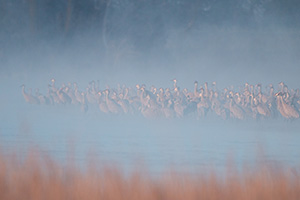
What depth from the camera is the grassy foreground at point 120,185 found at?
4.98 meters

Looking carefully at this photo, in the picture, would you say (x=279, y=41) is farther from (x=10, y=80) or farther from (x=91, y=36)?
(x=10, y=80)

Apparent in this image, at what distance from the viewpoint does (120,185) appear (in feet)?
16.5

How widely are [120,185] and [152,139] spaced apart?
6128 mm

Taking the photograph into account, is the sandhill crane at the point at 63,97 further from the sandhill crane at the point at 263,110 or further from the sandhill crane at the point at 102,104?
the sandhill crane at the point at 263,110

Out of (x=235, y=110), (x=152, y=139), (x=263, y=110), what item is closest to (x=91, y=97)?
(x=235, y=110)

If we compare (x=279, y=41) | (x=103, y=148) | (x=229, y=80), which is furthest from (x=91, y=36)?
(x=103, y=148)

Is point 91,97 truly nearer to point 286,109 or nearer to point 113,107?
point 113,107

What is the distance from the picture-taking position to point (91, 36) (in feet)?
92.3

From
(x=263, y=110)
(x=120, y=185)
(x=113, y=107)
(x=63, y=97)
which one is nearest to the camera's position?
(x=120, y=185)

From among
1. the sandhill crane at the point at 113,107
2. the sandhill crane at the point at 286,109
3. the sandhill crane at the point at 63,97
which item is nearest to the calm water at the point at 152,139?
the sandhill crane at the point at 286,109

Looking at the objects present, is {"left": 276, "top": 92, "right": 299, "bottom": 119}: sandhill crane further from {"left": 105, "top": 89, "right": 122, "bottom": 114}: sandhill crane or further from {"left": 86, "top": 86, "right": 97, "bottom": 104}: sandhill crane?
{"left": 86, "top": 86, "right": 97, "bottom": 104}: sandhill crane

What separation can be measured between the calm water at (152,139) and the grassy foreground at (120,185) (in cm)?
41

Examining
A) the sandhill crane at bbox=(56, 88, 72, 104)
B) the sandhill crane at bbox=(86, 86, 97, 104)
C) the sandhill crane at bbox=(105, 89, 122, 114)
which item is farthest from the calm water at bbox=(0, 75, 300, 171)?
the sandhill crane at bbox=(56, 88, 72, 104)

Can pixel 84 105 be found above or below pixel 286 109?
above
